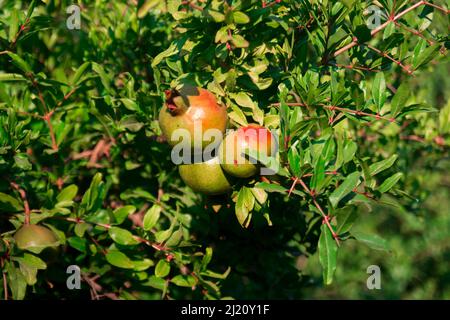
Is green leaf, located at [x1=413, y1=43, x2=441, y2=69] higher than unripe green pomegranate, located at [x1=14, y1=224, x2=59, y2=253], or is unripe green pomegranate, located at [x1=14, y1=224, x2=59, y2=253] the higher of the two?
green leaf, located at [x1=413, y1=43, x2=441, y2=69]

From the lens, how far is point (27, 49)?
1.62m

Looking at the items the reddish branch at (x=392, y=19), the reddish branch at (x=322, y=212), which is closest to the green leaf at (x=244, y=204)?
the reddish branch at (x=322, y=212)

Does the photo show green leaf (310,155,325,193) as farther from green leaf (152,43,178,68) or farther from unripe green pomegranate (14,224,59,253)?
unripe green pomegranate (14,224,59,253)

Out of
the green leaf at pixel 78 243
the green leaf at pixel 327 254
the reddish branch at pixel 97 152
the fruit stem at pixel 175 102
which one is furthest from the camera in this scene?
the reddish branch at pixel 97 152

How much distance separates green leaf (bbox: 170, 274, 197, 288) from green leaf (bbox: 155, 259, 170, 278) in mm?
52

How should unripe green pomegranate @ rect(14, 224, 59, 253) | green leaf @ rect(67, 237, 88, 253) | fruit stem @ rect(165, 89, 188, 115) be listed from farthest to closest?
1. green leaf @ rect(67, 237, 88, 253)
2. unripe green pomegranate @ rect(14, 224, 59, 253)
3. fruit stem @ rect(165, 89, 188, 115)

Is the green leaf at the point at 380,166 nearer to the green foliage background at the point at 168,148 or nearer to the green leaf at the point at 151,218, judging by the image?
the green foliage background at the point at 168,148

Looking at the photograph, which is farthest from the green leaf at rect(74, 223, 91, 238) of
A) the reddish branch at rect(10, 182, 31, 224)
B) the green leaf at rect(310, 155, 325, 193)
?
the green leaf at rect(310, 155, 325, 193)

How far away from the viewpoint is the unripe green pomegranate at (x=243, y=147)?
100cm

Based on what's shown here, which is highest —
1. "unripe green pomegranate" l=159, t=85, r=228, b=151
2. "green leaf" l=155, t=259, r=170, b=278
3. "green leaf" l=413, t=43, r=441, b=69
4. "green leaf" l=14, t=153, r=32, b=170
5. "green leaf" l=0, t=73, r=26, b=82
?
"green leaf" l=0, t=73, r=26, b=82

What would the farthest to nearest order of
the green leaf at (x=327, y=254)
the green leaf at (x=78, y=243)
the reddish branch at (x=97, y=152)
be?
the reddish branch at (x=97, y=152) → the green leaf at (x=78, y=243) → the green leaf at (x=327, y=254)

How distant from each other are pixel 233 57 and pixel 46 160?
2.22ft

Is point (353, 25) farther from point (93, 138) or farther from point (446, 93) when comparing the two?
point (446, 93)

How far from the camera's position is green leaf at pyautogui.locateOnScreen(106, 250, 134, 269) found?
1278 millimetres
